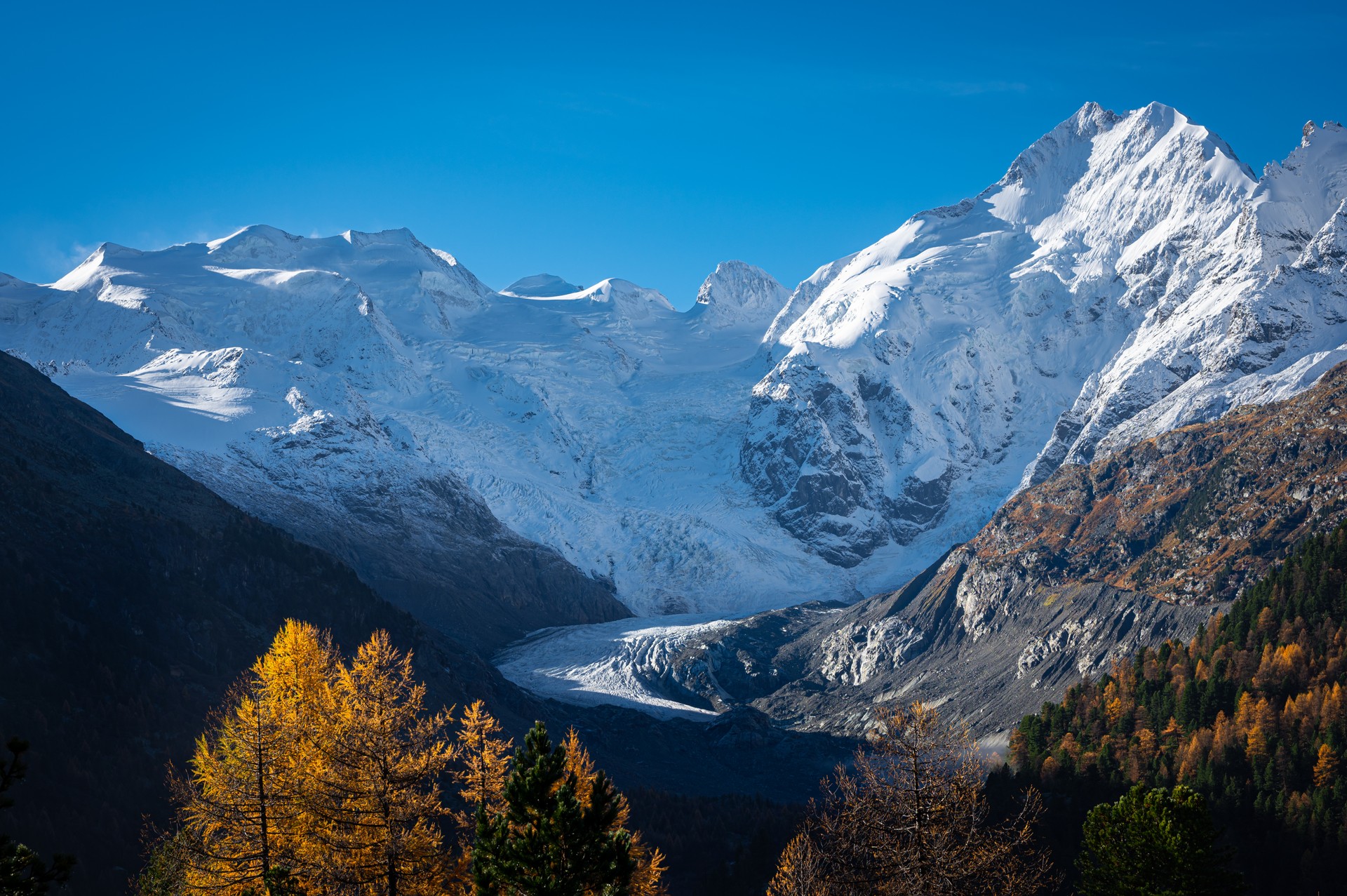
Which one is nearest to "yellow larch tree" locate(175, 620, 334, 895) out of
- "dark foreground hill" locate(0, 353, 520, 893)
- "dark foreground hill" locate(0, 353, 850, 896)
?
"dark foreground hill" locate(0, 353, 850, 896)

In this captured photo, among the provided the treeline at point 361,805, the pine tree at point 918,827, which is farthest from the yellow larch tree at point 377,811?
the pine tree at point 918,827

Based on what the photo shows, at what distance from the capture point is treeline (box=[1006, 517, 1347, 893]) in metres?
79.0

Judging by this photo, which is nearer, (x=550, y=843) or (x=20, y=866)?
(x=20, y=866)

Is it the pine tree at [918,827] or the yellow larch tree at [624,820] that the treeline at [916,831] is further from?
the yellow larch tree at [624,820]

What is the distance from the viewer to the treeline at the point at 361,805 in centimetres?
2859

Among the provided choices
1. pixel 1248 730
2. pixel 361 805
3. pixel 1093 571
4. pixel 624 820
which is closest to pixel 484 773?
pixel 361 805

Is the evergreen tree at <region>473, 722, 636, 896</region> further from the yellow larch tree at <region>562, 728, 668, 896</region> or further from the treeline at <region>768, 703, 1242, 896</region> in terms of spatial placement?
the treeline at <region>768, 703, 1242, 896</region>

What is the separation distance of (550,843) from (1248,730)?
79446mm

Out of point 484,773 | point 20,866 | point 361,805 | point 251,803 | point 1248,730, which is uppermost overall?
point 1248,730

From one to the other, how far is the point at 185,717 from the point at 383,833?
7439 centimetres

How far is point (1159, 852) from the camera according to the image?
142 ft

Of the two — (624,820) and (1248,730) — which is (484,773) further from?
(1248,730)

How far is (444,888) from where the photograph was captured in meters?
32.5

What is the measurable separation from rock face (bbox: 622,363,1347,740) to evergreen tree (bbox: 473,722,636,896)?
379 feet
